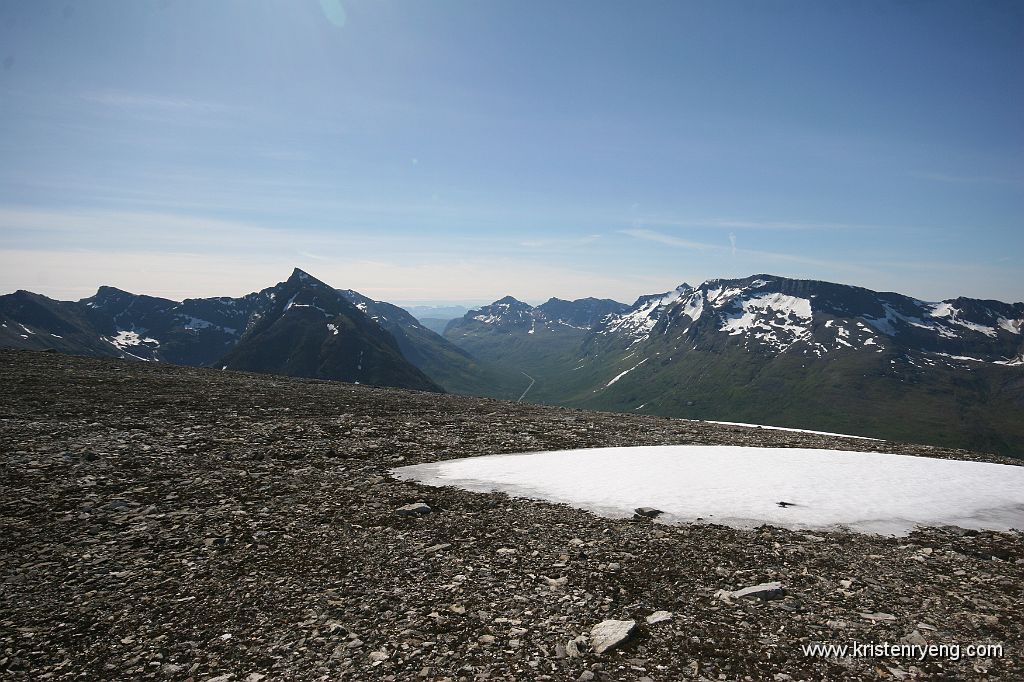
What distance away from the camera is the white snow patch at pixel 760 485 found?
587 inches

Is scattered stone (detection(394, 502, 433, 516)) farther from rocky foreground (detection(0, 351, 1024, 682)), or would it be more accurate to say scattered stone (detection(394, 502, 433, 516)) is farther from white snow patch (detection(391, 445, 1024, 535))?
white snow patch (detection(391, 445, 1024, 535))

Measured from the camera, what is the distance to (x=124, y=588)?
9750mm

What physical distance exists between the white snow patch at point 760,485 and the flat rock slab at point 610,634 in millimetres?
5883

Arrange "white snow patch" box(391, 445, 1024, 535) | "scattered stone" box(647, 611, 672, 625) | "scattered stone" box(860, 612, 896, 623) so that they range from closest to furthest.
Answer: "scattered stone" box(647, 611, 672, 625) → "scattered stone" box(860, 612, 896, 623) → "white snow patch" box(391, 445, 1024, 535)

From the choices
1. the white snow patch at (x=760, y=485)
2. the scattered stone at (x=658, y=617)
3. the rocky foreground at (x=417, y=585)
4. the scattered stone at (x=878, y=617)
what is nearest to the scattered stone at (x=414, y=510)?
the rocky foreground at (x=417, y=585)

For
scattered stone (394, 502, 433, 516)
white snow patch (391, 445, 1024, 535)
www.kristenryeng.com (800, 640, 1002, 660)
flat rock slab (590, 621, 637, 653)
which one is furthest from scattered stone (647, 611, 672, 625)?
scattered stone (394, 502, 433, 516)

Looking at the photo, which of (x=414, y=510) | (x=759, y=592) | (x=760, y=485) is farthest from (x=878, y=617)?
(x=414, y=510)

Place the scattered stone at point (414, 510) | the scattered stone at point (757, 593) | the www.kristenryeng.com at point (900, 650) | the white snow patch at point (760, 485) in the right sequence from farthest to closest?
the white snow patch at point (760, 485) < the scattered stone at point (414, 510) < the scattered stone at point (757, 593) < the www.kristenryeng.com at point (900, 650)

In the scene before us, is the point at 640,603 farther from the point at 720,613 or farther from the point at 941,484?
the point at 941,484

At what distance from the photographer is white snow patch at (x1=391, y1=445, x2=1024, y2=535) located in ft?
49.0

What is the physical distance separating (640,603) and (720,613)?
151cm

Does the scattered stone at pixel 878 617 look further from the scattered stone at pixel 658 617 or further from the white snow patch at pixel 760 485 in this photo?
the white snow patch at pixel 760 485

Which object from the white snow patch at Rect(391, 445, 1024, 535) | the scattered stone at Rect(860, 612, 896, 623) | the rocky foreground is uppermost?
the white snow patch at Rect(391, 445, 1024, 535)

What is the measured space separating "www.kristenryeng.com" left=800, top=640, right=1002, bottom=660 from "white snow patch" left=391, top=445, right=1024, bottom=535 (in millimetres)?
5535
